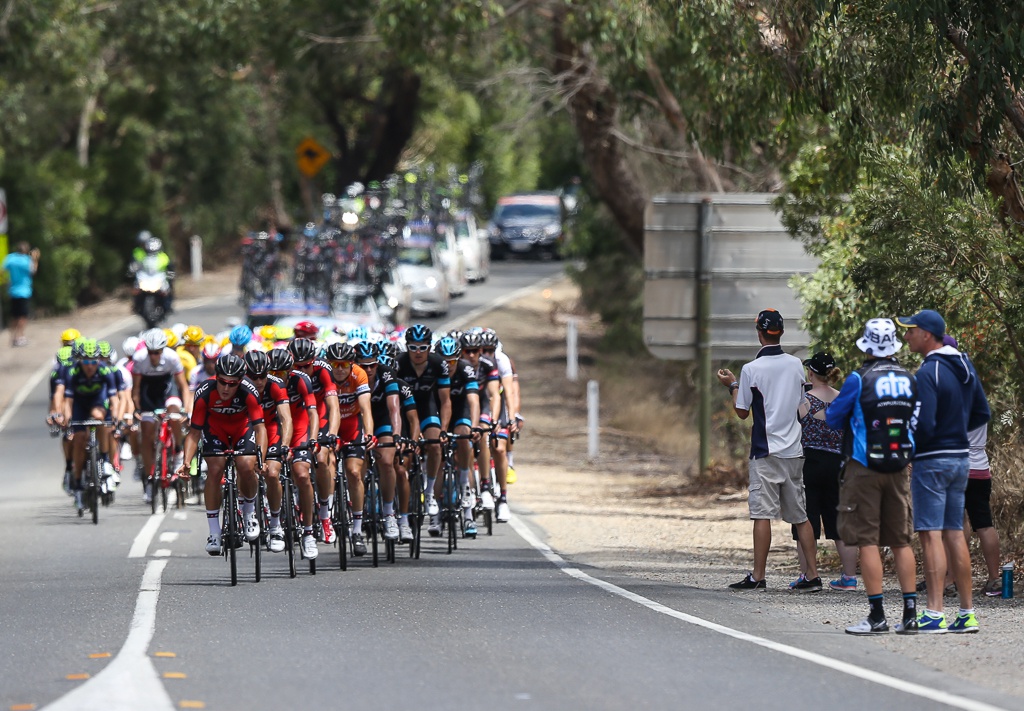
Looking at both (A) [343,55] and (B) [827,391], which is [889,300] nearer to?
(B) [827,391]

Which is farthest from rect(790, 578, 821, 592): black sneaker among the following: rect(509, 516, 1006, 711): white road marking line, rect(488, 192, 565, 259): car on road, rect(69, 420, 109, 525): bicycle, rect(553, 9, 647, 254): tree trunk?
rect(488, 192, 565, 259): car on road

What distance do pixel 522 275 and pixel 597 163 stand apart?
32.5 m

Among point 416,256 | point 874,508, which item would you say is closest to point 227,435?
point 874,508

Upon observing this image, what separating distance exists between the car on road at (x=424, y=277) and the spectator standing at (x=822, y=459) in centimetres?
2719

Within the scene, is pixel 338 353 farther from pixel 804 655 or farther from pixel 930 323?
pixel 804 655

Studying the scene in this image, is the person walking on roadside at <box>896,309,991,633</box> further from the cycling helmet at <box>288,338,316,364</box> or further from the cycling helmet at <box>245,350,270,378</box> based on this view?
the cycling helmet at <box>288,338,316,364</box>

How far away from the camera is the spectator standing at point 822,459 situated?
1302 cm

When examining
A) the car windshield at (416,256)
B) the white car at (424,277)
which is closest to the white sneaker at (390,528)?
the white car at (424,277)

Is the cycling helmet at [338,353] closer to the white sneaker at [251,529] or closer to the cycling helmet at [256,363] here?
the cycling helmet at [256,363]

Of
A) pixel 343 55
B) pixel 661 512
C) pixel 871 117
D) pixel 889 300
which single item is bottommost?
pixel 661 512

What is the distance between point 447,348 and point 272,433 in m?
2.02

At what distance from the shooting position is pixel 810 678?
9250 mm

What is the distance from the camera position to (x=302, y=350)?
1421 cm

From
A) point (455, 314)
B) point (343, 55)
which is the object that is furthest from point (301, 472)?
point (455, 314)
